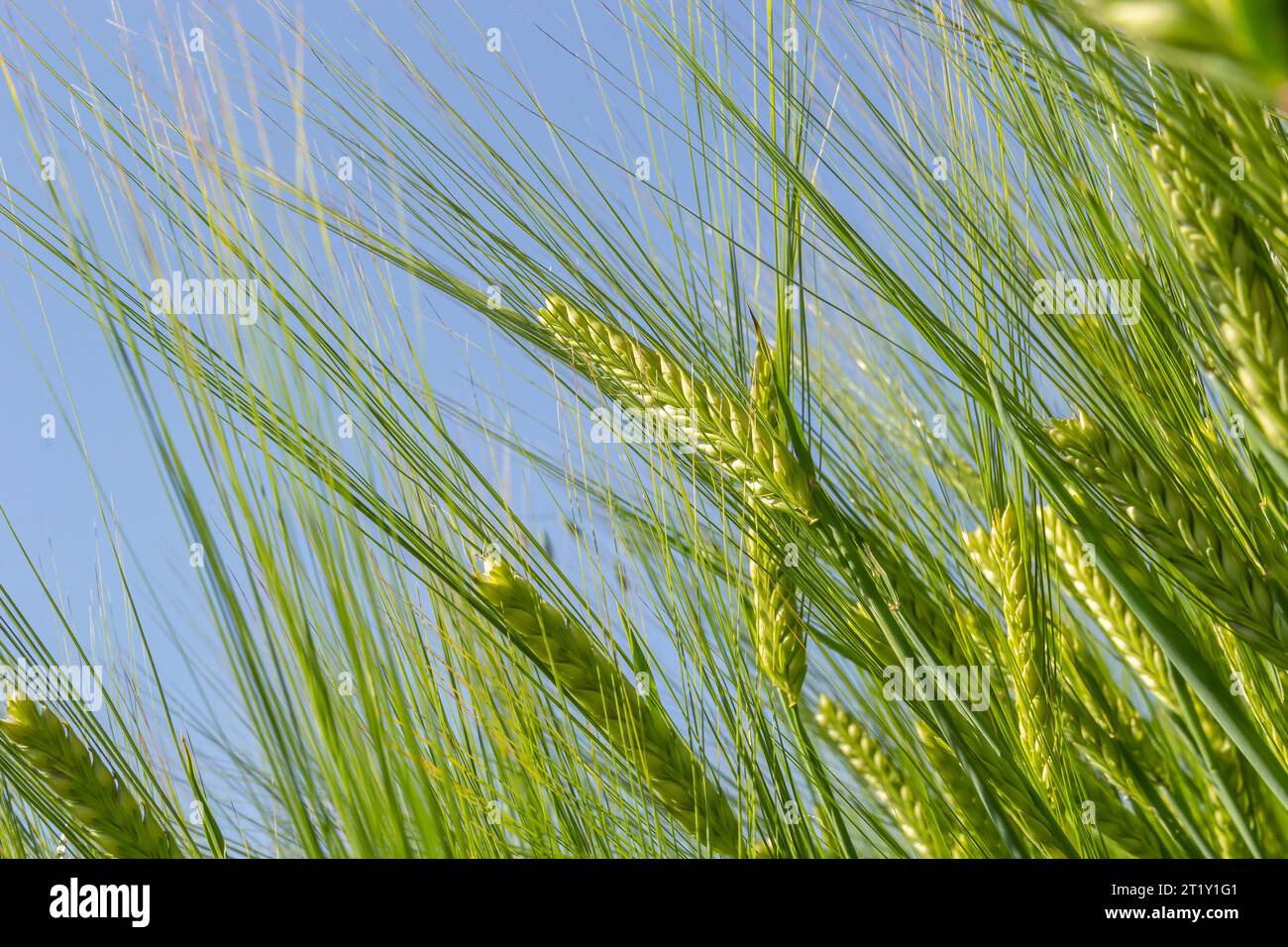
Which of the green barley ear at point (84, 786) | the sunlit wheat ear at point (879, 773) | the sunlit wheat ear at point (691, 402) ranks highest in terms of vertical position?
the sunlit wheat ear at point (691, 402)

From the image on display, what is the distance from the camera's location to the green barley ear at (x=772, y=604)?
A: 2.49 ft

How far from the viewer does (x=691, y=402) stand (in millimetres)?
735

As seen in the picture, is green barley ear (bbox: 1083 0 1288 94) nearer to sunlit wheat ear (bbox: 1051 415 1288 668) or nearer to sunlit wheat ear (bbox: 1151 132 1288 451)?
sunlit wheat ear (bbox: 1151 132 1288 451)

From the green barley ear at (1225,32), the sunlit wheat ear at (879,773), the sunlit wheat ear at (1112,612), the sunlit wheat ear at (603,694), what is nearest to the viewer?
the green barley ear at (1225,32)

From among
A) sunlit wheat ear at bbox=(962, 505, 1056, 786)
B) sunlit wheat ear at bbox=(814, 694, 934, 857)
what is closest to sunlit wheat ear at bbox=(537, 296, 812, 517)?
sunlit wheat ear at bbox=(962, 505, 1056, 786)

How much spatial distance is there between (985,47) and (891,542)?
41 centimetres

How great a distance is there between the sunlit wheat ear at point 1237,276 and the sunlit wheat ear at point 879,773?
0.74 m

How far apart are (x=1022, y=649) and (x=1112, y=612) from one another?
0.24 m

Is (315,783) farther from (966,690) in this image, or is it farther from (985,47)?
(985,47)

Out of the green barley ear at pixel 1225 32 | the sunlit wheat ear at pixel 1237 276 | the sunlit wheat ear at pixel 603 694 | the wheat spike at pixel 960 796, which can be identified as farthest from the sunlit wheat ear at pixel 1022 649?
the green barley ear at pixel 1225 32

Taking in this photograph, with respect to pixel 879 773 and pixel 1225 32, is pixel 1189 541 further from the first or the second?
pixel 879 773

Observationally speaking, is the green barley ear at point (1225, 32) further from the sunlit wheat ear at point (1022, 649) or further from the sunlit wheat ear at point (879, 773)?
the sunlit wheat ear at point (879, 773)

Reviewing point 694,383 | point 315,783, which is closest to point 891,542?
point 694,383

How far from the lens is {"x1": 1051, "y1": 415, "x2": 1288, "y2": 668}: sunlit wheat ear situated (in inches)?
23.2
